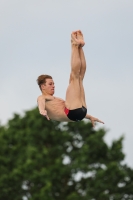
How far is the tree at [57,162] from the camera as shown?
76938mm

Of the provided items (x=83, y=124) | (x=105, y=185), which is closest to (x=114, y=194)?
(x=105, y=185)

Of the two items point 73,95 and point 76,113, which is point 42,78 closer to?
point 73,95

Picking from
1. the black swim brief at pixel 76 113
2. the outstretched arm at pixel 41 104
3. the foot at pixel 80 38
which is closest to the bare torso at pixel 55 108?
the black swim brief at pixel 76 113

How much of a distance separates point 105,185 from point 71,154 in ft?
14.8

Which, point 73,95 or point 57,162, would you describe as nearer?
point 73,95

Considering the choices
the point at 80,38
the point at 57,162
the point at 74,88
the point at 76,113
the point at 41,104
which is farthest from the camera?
the point at 57,162

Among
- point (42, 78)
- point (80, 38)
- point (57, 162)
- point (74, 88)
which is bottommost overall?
point (57, 162)

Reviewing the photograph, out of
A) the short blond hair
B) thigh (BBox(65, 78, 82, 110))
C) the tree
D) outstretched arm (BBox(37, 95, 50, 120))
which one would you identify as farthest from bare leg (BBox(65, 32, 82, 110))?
the tree

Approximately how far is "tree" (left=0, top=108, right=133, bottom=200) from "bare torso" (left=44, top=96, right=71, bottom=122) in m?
46.2

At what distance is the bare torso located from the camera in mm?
29406

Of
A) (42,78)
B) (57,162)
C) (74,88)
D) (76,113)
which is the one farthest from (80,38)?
(57,162)

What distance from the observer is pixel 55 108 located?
96.7ft

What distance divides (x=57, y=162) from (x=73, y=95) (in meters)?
49.4

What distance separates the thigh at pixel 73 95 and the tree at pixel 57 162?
152ft
